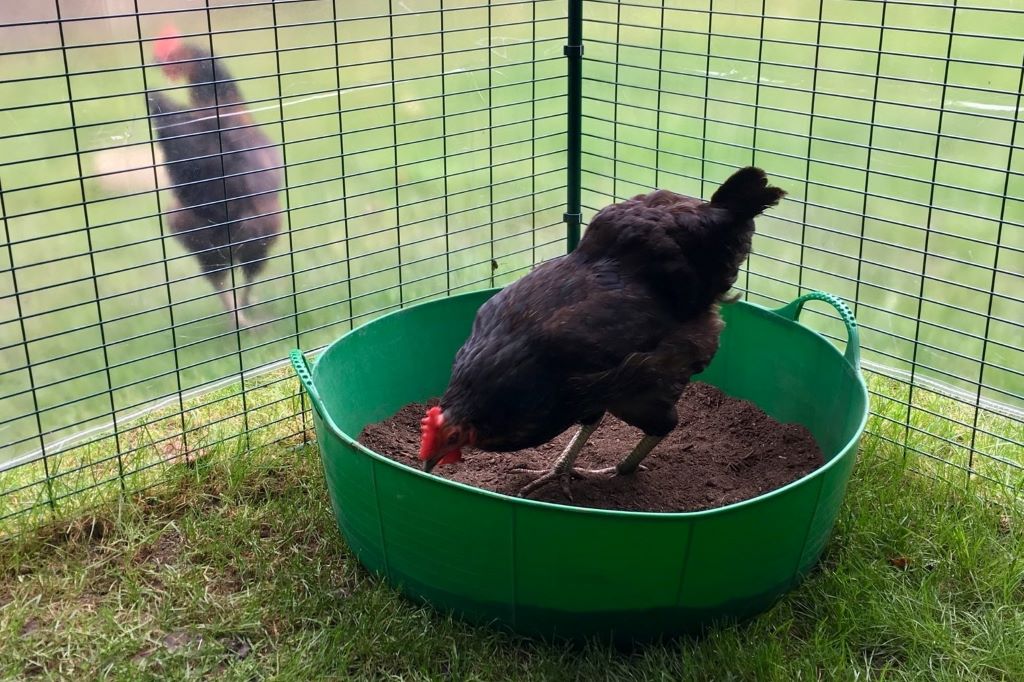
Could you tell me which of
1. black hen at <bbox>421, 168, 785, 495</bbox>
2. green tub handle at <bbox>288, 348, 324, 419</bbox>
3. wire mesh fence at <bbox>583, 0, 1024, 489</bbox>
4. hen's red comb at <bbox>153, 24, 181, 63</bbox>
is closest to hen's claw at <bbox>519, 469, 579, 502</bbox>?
black hen at <bbox>421, 168, 785, 495</bbox>

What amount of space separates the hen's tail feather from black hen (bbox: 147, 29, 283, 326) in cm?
154

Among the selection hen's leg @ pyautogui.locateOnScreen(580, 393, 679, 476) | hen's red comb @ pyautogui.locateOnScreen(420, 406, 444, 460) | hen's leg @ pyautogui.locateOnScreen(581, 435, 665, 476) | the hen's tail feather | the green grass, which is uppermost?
the hen's tail feather

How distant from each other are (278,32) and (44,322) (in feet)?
4.44

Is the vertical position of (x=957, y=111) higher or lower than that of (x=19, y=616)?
higher

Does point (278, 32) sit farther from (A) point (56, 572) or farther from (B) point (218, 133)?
(A) point (56, 572)

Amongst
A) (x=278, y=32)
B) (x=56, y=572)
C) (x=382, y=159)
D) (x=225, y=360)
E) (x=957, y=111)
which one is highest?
(x=278, y=32)

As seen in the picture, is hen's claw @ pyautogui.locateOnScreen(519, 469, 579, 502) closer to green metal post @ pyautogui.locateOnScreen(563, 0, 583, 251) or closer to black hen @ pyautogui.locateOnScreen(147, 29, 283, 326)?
black hen @ pyautogui.locateOnScreen(147, 29, 283, 326)

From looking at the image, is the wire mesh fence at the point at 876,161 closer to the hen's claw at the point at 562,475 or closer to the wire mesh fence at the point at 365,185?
the wire mesh fence at the point at 365,185

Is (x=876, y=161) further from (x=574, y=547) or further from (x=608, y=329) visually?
(x=574, y=547)

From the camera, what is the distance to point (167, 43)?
301 centimetres

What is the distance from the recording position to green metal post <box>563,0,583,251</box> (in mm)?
3965

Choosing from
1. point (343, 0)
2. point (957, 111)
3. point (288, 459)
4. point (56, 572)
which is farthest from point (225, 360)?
point (957, 111)

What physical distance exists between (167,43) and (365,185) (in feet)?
3.07

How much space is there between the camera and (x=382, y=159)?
378 centimetres
